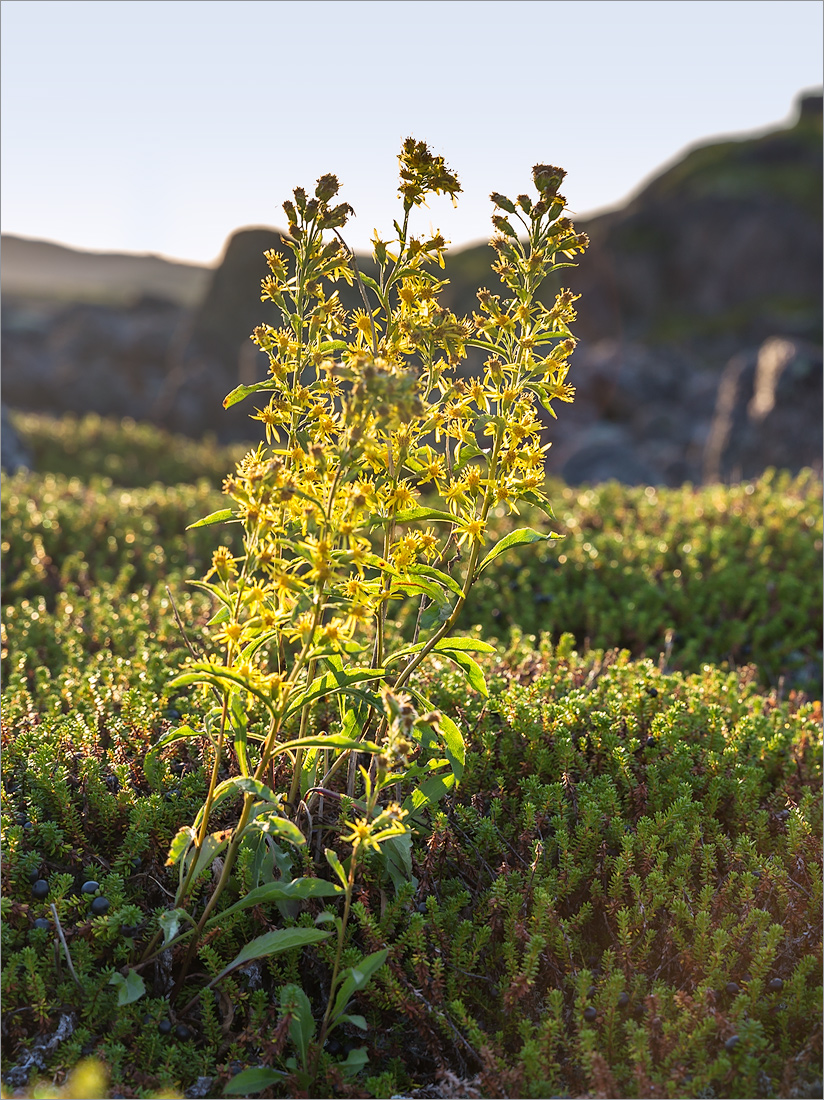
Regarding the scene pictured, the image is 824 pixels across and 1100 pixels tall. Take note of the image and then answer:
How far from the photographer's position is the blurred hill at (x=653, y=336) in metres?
17.7

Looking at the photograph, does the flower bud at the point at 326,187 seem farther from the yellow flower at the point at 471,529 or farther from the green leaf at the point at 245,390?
the yellow flower at the point at 471,529

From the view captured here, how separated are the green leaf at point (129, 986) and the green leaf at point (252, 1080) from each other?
14.5 inches

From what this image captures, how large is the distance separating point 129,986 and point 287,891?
59 cm

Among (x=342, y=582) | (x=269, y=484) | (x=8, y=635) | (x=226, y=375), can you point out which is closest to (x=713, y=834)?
(x=342, y=582)

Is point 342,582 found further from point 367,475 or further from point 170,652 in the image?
point 170,652

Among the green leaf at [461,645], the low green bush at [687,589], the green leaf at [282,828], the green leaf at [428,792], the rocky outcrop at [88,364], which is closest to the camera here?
the green leaf at [282,828]

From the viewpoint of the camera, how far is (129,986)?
8.14 ft

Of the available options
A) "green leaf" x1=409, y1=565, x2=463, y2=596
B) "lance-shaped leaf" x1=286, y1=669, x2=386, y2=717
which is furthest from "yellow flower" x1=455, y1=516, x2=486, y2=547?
"lance-shaped leaf" x1=286, y1=669, x2=386, y2=717

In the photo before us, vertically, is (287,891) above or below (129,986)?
above

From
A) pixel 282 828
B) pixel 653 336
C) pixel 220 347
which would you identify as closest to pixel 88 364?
pixel 220 347

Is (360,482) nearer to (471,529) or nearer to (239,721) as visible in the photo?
(471,529)

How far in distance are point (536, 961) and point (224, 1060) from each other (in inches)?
39.7

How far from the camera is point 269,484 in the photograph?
2232 millimetres

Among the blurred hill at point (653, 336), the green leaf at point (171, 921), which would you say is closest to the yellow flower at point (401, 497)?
the green leaf at point (171, 921)
